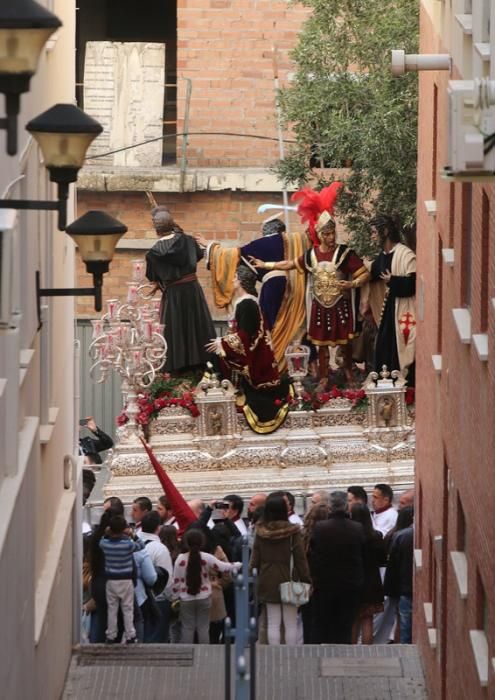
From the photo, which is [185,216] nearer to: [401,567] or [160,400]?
[160,400]

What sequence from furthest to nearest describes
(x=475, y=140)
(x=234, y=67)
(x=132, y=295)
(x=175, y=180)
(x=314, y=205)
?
(x=175, y=180) < (x=234, y=67) < (x=314, y=205) < (x=132, y=295) < (x=475, y=140)

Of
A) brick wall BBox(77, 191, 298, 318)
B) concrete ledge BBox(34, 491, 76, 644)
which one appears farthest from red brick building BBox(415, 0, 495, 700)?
brick wall BBox(77, 191, 298, 318)

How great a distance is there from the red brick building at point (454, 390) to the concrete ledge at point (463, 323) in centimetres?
1

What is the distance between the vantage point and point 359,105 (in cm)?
2531

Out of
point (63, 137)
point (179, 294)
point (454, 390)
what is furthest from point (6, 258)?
point (179, 294)

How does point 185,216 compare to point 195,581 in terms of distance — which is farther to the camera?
point 185,216

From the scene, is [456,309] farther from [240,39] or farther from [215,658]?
[240,39]

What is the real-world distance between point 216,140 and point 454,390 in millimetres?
16327

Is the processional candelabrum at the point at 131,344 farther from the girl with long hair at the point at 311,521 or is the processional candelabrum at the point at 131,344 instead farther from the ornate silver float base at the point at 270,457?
the girl with long hair at the point at 311,521

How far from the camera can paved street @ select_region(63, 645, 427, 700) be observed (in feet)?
53.7

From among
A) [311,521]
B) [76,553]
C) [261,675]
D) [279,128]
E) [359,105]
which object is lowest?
[261,675]

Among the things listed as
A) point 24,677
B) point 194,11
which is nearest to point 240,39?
point 194,11

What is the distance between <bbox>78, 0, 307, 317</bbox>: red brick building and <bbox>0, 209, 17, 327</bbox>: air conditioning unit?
20.5 m

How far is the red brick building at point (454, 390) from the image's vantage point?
40.1 feet
